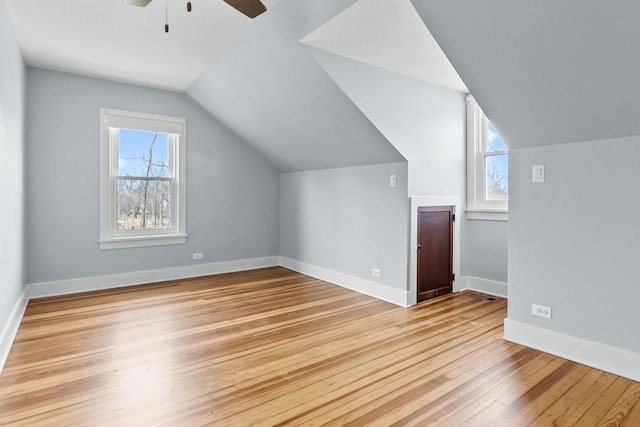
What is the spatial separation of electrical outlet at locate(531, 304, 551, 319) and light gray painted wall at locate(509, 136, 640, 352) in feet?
0.11

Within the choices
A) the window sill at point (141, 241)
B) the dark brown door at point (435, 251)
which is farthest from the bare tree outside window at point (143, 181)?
the dark brown door at point (435, 251)

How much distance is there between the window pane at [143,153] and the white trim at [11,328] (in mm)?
2005

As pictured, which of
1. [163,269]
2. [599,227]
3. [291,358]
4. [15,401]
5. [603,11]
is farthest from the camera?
[163,269]

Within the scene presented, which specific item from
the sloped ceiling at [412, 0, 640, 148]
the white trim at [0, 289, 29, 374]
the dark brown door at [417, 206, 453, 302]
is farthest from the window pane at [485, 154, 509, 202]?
the white trim at [0, 289, 29, 374]

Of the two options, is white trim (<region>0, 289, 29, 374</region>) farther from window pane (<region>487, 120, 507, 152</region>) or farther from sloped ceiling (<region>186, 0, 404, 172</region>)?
window pane (<region>487, 120, 507, 152</region>)

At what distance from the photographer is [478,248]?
480 centimetres

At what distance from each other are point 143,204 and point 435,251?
4226 millimetres

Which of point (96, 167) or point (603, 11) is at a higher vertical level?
point (603, 11)

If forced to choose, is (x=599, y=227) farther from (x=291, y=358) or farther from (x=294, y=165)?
(x=294, y=165)

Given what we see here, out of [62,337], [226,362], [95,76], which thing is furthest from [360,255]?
[95,76]

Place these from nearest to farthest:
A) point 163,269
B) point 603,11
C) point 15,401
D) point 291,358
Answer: point 603,11, point 15,401, point 291,358, point 163,269

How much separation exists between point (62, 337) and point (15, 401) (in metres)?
1.12

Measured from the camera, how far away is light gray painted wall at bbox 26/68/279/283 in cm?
446

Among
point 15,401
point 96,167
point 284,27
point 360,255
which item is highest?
point 284,27
